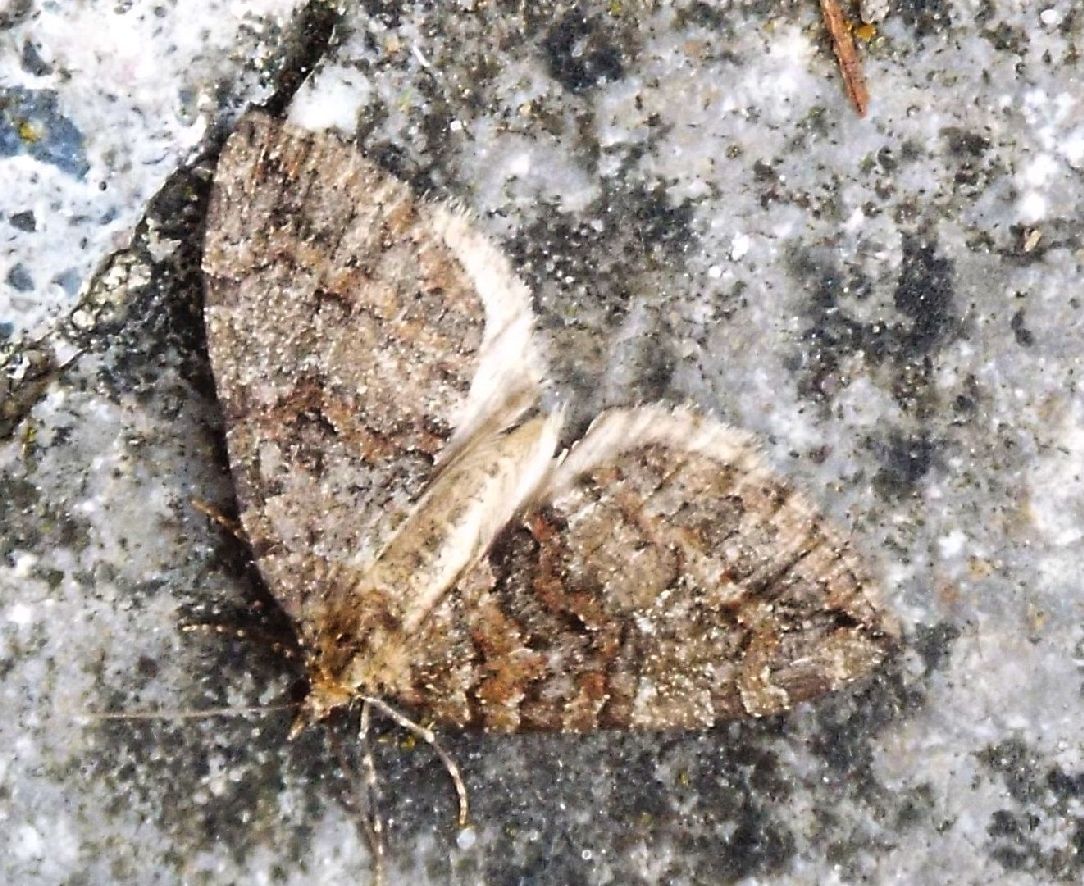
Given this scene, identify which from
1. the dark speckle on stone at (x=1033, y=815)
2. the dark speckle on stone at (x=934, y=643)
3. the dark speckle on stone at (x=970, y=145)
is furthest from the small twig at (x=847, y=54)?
the dark speckle on stone at (x=1033, y=815)

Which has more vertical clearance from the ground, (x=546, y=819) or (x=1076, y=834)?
Answer: (x=546, y=819)

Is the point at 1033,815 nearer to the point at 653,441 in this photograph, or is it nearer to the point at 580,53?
the point at 653,441

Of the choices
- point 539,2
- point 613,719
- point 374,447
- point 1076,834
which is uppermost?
point 539,2

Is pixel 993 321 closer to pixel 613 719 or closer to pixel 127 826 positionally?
pixel 613 719

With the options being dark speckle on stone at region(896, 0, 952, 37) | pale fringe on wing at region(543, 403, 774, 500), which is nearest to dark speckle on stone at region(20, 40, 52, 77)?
pale fringe on wing at region(543, 403, 774, 500)

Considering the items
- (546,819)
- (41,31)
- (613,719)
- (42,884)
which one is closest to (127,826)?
(42,884)

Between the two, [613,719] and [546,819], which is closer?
[613,719]
